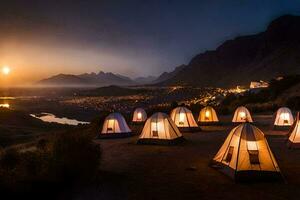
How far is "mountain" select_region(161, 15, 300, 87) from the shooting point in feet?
380

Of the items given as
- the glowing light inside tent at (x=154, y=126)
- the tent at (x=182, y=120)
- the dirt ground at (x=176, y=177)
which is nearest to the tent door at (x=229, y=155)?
the dirt ground at (x=176, y=177)

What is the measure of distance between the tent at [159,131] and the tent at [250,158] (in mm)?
6652

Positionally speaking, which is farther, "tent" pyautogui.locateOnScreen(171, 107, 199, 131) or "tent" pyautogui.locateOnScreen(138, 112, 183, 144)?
"tent" pyautogui.locateOnScreen(171, 107, 199, 131)

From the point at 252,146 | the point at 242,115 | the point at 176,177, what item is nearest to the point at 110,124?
the point at 176,177

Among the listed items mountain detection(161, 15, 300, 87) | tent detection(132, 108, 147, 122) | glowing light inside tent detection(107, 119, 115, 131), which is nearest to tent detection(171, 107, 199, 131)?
glowing light inside tent detection(107, 119, 115, 131)

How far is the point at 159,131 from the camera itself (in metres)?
17.8

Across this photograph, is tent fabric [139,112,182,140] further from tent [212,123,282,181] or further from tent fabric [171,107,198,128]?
tent [212,123,282,181]

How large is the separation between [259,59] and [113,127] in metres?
137

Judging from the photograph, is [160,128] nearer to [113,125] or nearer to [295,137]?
[113,125]

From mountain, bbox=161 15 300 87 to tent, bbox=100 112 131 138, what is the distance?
290ft

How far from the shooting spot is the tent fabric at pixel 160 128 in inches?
689

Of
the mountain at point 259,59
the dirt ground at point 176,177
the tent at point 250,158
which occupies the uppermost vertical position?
the mountain at point 259,59

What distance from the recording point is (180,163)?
13258mm

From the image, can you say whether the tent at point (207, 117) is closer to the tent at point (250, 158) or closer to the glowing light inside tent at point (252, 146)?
the tent at point (250, 158)
